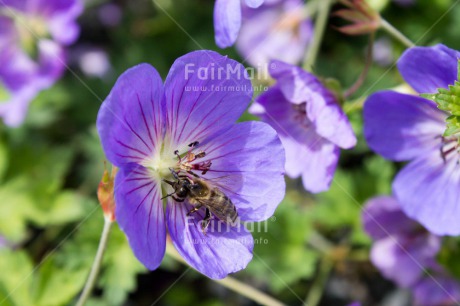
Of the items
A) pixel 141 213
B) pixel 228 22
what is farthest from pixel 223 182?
pixel 228 22

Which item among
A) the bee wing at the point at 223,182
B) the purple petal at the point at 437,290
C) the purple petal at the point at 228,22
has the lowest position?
the purple petal at the point at 437,290

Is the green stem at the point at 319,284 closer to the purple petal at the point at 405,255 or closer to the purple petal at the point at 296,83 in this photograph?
the purple petal at the point at 405,255

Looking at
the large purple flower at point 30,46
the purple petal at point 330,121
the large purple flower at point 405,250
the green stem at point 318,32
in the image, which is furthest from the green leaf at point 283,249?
the large purple flower at point 30,46

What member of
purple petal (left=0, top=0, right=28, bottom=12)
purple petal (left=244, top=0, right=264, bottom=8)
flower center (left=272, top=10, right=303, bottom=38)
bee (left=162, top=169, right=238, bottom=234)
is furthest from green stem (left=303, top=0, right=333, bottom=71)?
purple petal (left=0, top=0, right=28, bottom=12)

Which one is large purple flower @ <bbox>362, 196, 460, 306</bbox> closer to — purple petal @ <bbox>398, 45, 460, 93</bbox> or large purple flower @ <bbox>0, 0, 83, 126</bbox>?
purple petal @ <bbox>398, 45, 460, 93</bbox>

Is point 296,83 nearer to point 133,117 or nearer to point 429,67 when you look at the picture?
point 429,67

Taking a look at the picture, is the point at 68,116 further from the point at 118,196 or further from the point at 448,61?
the point at 448,61
